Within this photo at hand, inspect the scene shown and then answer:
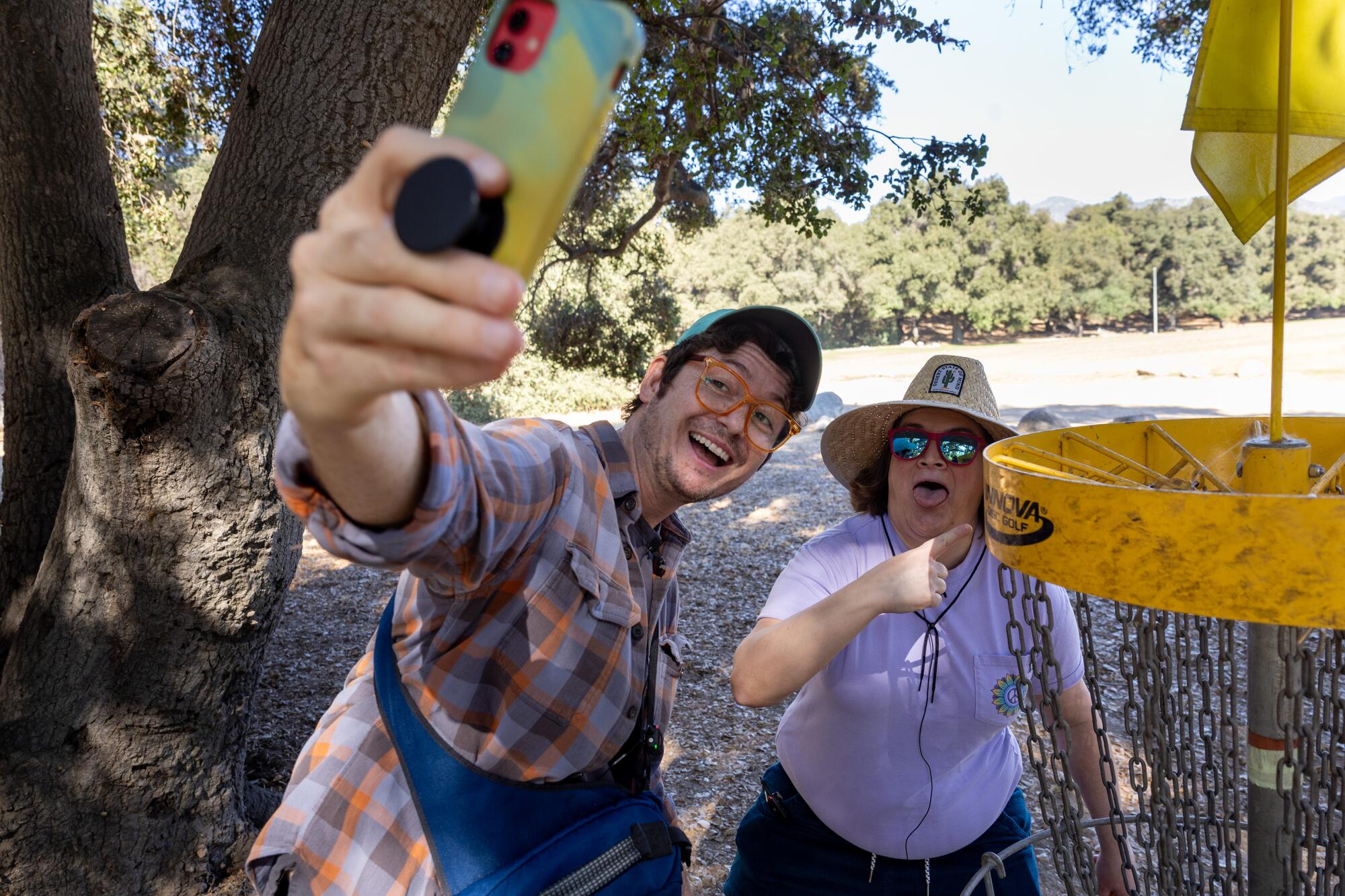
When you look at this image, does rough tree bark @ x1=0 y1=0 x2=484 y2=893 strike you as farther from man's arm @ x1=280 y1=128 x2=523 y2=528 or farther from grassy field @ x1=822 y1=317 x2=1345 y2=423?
grassy field @ x1=822 y1=317 x2=1345 y2=423

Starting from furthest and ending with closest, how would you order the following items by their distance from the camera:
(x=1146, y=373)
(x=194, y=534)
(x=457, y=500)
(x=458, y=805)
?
1. (x=1146, y=373)
2. (x=194, y=534)
3. (x=458, y=805)
4. (x=457, y=500)

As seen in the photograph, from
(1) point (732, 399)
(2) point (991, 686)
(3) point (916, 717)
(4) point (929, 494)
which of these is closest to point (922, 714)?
(3) point (916, 717)

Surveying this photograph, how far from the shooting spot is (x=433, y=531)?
1.08 m

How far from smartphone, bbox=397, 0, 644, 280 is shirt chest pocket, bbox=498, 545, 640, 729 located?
35.1 inches

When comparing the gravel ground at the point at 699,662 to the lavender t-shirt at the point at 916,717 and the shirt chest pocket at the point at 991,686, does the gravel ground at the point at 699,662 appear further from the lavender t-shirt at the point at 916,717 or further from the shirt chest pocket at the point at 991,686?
the shirt chest pocket at the point at 991,686

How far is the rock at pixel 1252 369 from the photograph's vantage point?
2164cm

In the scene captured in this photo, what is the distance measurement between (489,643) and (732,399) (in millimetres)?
901

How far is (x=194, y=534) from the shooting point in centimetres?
288

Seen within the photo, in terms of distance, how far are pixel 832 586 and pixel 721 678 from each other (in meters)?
3.49

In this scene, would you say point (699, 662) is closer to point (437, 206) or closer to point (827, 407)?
point (437, 206)

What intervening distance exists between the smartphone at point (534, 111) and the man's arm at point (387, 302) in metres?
0.02

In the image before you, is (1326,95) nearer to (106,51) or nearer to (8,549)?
(8,549)

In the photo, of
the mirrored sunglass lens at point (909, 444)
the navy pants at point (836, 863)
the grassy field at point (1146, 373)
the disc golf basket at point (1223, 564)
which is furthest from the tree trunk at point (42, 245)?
the grassy field at point (1146, 373)

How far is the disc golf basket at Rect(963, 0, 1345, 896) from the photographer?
3.72 feet
